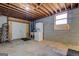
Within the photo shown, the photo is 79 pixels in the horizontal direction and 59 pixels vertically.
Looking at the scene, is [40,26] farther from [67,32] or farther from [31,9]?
[67,32]

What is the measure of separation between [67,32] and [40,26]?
0.62 metres

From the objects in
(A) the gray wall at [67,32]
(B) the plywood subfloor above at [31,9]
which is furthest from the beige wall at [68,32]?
(B) the plywood subfloor above at [31,9]

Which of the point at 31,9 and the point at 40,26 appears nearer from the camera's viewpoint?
the point at 31,9

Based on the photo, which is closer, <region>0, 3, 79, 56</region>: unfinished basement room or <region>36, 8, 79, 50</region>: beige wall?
<region>0, 3, 79, 56</region>: unfinished basement room

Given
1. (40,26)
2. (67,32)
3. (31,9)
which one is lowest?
(67,32)

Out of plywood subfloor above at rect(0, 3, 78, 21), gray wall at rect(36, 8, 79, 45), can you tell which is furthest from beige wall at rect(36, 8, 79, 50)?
plywood subfloor above at rect(0, 3, 78, 21)

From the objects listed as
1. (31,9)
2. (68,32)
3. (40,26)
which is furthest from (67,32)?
(31,9)

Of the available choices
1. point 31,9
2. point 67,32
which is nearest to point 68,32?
point 67,32

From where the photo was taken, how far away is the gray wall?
152 cm

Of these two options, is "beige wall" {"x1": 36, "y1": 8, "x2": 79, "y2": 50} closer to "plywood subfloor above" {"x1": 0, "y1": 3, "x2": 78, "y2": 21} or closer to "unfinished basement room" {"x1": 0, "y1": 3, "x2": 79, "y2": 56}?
"unfinished basement room" {"x1": 0, "y1": 3, "x2": 79, "y2": 56}

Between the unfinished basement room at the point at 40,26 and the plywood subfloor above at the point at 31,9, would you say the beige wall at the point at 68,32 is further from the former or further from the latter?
the plywood subfloor above at the point at 31,9

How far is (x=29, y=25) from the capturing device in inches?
61.5

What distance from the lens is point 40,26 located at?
1618 millimetres

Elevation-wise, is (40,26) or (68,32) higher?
(40,26)
